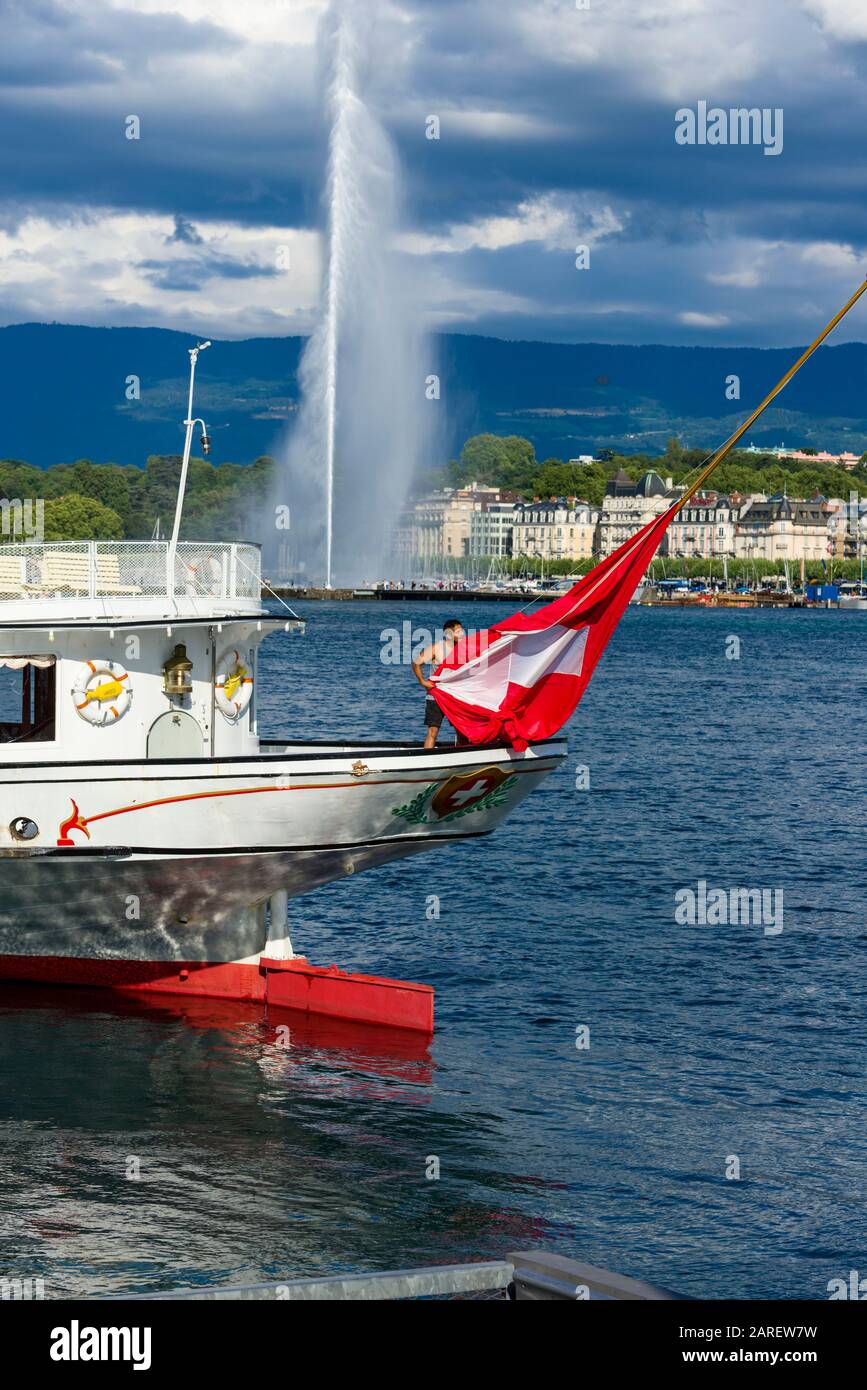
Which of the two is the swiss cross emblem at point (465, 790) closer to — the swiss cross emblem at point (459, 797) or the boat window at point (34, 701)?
the swiss cross emblem at point (459, 797)

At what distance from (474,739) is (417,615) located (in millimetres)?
153105

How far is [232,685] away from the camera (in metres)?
21.1

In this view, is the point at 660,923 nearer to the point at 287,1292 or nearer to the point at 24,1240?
the point at 24,1240

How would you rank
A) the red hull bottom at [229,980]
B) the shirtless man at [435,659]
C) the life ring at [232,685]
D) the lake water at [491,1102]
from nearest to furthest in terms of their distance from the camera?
1. the lake water at [491,1102]
2. the shirtless man at [435,659]
3. the red hull bottom at [229,980]
4. the life ring at [232,685]

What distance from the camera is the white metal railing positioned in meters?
20.6

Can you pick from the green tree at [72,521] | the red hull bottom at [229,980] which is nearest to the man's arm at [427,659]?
the red hull bottom at [229,980]

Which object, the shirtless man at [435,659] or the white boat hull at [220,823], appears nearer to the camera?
the shirtless man at [435,659]

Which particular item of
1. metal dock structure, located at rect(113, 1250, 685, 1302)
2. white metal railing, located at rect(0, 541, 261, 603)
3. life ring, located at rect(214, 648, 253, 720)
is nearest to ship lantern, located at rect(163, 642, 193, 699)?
life ring, located at rect(214, 648, 253, 720)

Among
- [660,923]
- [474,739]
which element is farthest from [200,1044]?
[660,923]

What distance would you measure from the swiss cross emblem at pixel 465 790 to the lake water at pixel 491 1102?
2741 millimetres

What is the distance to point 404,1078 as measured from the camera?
18.5m

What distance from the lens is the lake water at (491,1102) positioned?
46.6ft

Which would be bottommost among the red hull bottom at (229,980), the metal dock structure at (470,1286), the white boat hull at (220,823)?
the red hull bottom at (229,980)

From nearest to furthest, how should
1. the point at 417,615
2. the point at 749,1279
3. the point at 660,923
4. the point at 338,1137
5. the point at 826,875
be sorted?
the point at 749,1279, the point at 338,1137, the point at 660,923, the point at 826,875, the point at 417,615
